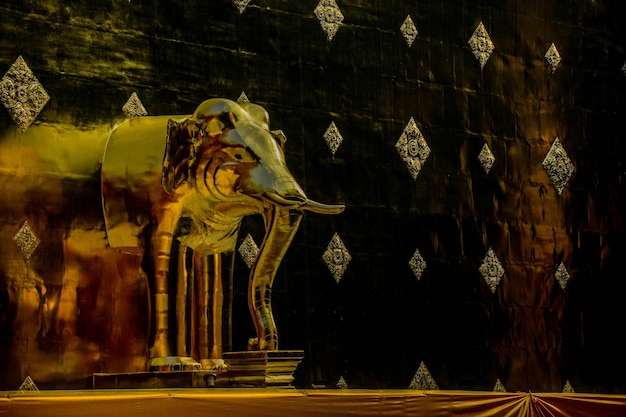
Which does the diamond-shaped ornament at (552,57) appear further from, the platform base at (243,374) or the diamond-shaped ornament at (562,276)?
the platform base at (243,374)

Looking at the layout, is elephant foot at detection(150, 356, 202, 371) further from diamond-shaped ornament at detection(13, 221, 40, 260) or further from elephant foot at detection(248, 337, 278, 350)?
diamond-shaped ornament at detection(13, 221, 40, 260)

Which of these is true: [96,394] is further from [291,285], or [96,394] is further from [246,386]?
[291,285]

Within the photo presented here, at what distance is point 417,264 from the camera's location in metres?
4.91

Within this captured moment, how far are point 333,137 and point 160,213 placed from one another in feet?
3.72

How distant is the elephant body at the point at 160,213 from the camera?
3.73m

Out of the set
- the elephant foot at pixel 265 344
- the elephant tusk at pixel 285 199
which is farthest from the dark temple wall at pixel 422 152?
the elephant tusk at pixel 285 199

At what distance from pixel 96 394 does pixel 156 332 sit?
868mm

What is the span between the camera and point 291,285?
4.58m

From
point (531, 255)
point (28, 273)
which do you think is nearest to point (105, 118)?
point (28, 273)

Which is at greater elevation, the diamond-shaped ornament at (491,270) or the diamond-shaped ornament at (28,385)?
the diamond-shaped ornament at (491,270)

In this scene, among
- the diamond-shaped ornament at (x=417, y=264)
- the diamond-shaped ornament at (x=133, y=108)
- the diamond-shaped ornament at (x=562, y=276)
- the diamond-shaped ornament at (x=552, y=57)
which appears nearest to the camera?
the diamond-shaped ornament at (x=133, y=108)

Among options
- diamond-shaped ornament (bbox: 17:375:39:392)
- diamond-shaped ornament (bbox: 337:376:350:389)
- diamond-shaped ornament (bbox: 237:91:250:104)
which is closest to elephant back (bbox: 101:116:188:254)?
diamond-shaped ornament (bbox: 17:375:39:392)

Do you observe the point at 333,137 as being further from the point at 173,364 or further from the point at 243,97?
the point at 173,364

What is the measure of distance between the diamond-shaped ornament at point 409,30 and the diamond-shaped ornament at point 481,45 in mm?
286
